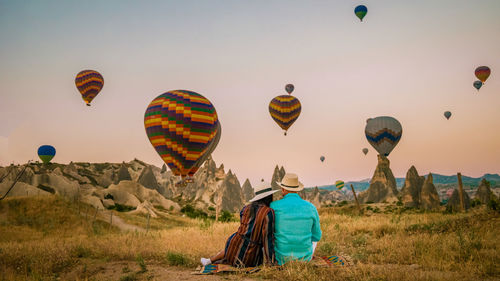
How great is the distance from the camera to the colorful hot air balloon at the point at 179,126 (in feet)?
58.6

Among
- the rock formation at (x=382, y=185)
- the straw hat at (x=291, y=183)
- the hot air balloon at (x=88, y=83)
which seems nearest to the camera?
the straw hat at (x=291, y=183)

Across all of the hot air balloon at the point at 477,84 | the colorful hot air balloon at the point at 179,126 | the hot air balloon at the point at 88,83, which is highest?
the hot air balloon at the point at 477,84

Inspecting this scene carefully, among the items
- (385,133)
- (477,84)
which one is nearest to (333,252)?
(385,133)

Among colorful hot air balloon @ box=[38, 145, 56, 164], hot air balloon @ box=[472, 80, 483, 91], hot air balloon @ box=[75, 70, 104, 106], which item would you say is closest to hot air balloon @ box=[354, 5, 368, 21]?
hot air balloon @ box=[472, 80, 483, 91]

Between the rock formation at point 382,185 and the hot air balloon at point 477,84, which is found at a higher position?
the hot air balloon at point 477,84

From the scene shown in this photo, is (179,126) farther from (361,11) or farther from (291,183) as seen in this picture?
(361,11)

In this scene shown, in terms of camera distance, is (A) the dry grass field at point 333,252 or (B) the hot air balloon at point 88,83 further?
(B) the hot air balloon at point 88,83

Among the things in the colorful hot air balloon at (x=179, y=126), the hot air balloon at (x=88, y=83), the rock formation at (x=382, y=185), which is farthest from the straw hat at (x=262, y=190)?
the rock formation at (x=382, y=185)

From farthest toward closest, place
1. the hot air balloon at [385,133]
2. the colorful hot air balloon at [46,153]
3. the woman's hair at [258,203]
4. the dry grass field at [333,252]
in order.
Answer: the colorful hot air balloon at [46,153] → the hot air balloon at [385,133] → the woman's hair at [258,203] → the dry grass field at [333,252]

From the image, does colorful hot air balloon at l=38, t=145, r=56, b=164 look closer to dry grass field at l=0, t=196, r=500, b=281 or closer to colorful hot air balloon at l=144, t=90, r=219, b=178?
colorful hot air balloon at l=144, t=90, r=219, b=178

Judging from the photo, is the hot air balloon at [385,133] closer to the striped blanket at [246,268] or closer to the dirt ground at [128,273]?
the striped blanket at [246,268]

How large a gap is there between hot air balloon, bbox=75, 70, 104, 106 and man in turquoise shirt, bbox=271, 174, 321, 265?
34.6 metres

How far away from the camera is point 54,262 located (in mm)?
8461

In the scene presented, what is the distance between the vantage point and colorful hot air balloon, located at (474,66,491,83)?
4362 cm
